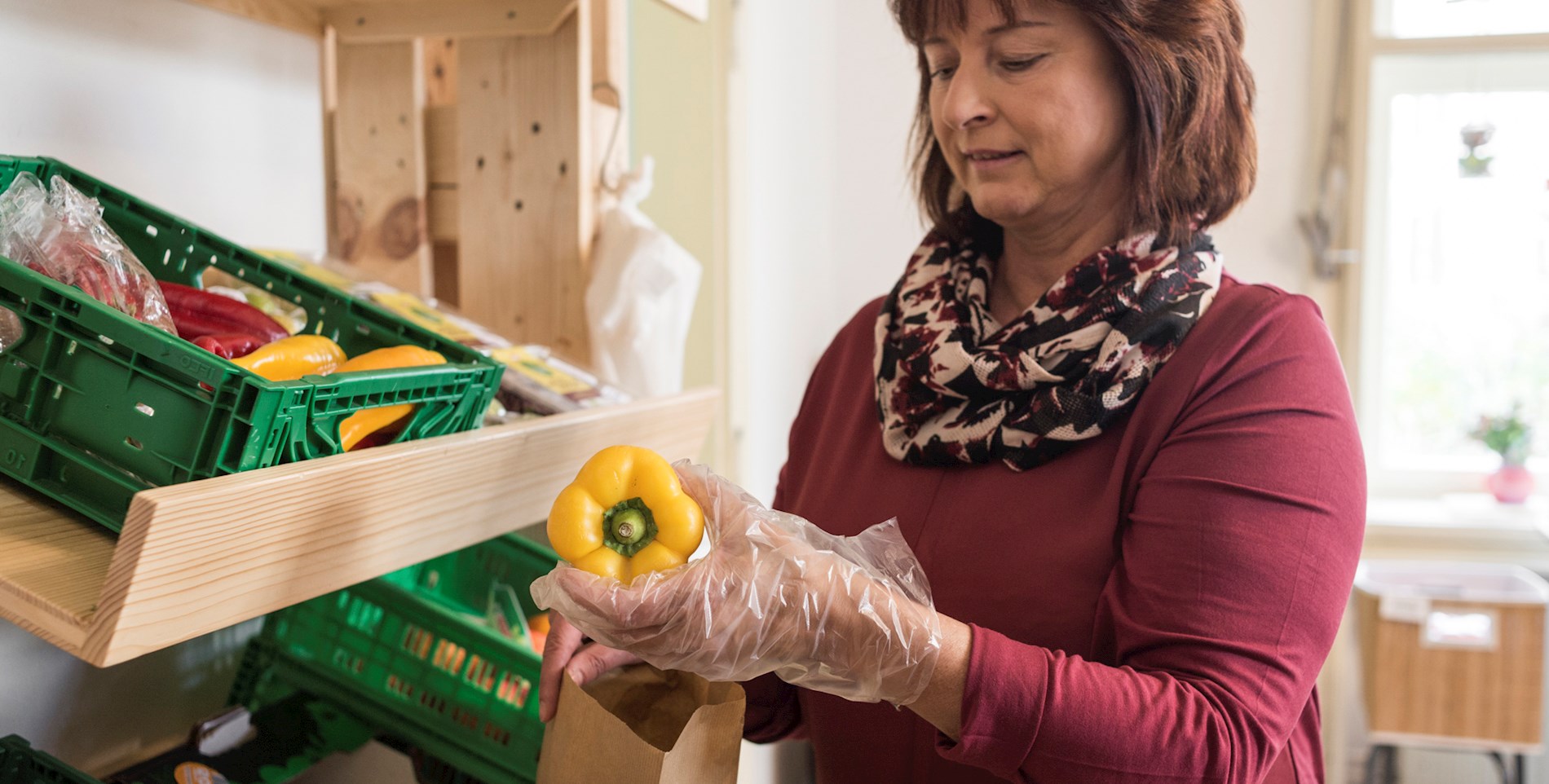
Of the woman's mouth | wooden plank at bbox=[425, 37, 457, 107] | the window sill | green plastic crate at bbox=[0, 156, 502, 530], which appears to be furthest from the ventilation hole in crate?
the window sill

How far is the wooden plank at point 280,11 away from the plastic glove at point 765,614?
852 millimetres

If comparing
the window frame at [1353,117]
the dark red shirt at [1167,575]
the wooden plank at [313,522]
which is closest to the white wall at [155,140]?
the wooden plank at [313,522]

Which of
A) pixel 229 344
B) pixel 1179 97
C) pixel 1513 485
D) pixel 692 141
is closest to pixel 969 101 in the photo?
pixel 1179 97

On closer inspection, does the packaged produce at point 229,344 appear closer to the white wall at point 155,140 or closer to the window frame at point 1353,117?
the white wall at point 155,140

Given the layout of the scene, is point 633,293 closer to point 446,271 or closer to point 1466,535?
point 446,271

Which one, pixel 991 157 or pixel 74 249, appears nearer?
pixel 74 249

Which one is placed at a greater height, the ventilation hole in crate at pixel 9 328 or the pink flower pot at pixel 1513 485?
the ventilation hole in crate at pixel 9 328

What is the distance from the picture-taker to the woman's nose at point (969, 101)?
41.0 inches

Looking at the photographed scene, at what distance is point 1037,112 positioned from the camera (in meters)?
1.02

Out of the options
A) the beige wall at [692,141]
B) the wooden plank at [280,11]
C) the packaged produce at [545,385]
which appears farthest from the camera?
the beige wall at [692,141]

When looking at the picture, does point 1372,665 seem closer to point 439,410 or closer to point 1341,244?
point 1341,244

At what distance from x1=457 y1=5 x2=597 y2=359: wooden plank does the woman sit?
1.38ft

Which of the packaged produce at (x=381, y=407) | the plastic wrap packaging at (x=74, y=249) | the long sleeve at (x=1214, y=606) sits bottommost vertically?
the long sleeve at (x=1214, y=606)

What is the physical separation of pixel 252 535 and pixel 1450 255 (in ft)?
11.8
